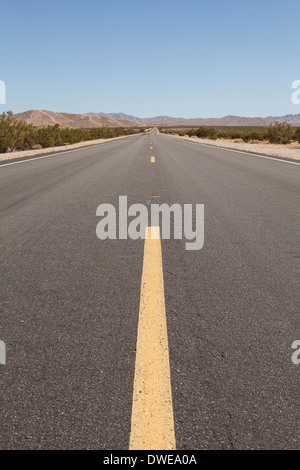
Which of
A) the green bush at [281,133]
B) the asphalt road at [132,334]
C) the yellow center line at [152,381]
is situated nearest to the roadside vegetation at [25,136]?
the asphalt road at [132,334]

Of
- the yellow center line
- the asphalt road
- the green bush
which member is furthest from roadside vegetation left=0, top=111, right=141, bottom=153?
the yellow center line

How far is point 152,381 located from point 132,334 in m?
0.49

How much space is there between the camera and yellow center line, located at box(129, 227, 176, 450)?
1.67m

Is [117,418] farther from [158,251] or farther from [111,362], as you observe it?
[158,251]

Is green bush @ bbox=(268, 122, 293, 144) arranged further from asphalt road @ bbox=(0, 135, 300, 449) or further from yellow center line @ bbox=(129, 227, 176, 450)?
yellow center line @ bbox=(129, 227, 176, 450)

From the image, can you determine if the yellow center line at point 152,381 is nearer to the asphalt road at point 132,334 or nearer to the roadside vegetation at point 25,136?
the asphalt road at point 132,334

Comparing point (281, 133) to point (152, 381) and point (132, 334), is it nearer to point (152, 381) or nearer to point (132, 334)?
point (132, 334)

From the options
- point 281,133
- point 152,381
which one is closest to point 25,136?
point 281,133

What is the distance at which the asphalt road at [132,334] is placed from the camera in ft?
5.72

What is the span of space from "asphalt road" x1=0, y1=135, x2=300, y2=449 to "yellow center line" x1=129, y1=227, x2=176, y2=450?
0.04m

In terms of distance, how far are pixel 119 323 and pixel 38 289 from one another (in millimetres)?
956

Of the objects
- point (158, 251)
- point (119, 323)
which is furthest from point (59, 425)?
point (158, 251)

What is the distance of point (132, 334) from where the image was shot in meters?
2.50

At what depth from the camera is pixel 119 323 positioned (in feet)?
8.65
